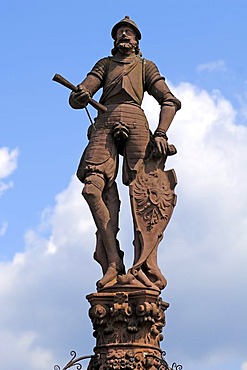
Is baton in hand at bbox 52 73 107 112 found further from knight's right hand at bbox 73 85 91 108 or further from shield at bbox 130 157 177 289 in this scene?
shield at bbox 130 157 177 289

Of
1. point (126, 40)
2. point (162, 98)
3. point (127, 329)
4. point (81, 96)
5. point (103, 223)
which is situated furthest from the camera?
point (126, 40)

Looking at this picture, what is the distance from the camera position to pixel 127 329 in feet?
43.6

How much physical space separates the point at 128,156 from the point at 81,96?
3.89ft

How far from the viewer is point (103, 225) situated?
14.1 metres

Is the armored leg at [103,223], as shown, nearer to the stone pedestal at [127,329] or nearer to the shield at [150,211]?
the shield at [150,211]

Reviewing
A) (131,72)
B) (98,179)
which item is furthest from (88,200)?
(131,72)

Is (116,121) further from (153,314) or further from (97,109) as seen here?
(153,314)

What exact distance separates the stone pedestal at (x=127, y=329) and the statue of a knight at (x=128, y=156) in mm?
279

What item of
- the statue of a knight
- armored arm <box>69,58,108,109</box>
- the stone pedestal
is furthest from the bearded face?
the stone pedestal

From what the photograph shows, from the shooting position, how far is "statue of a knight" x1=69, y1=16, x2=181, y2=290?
1405 cm

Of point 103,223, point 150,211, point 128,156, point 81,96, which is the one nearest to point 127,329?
point 103,223

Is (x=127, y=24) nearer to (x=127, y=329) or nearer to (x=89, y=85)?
(x=89, y=85)

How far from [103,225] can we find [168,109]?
215 cm

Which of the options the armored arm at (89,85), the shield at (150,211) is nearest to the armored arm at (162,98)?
the shield at (150,211)
